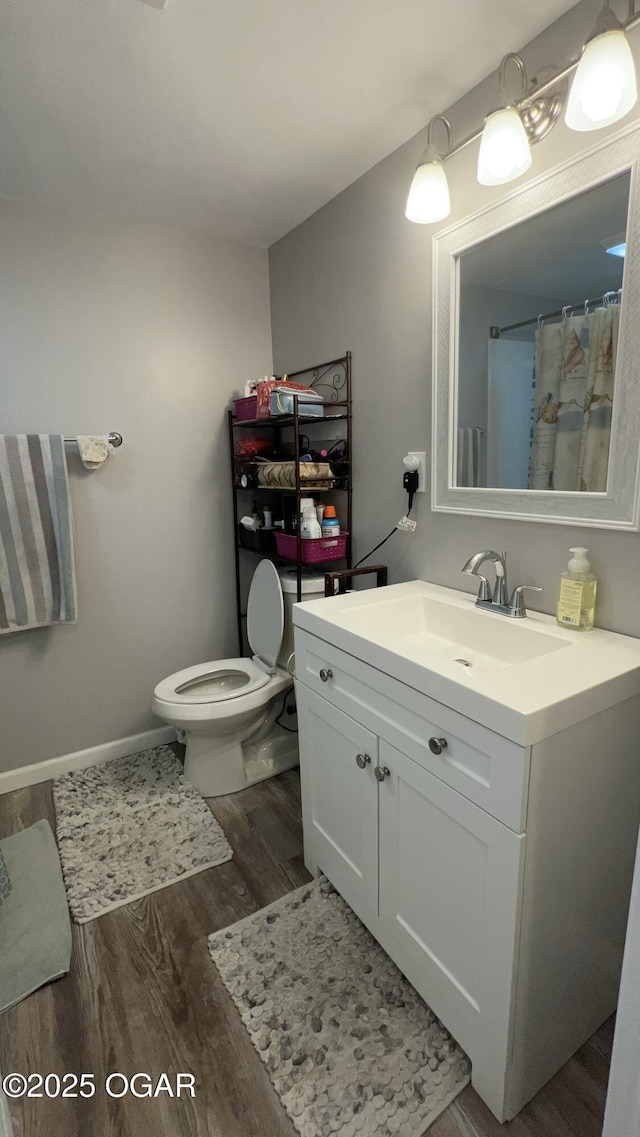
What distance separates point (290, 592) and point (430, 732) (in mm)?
1033

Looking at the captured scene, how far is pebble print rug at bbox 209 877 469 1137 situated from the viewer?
40.9 inches

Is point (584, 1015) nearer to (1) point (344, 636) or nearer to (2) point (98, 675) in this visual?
(1) point (344, 636)

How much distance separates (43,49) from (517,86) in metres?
1.09

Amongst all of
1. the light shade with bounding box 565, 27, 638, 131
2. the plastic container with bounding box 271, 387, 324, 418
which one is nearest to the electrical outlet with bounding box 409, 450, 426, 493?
the plastic container with bounding box 271, 387, 324, 418

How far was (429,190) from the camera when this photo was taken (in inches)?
51.3

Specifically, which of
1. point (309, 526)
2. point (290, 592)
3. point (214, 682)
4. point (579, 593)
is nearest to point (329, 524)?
point (309, 526)

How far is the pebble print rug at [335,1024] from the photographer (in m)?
1.04

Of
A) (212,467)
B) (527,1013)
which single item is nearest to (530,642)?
(527,1013)

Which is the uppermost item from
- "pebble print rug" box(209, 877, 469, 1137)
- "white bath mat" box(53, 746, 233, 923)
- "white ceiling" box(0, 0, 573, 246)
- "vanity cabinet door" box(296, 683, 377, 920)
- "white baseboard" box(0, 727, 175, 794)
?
"white ceiling" box(0, 0, 573, 246)

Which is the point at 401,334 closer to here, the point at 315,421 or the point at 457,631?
the point at 315,421

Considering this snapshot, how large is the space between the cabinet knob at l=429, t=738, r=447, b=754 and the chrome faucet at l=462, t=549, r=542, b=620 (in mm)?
438

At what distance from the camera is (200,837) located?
1.78m

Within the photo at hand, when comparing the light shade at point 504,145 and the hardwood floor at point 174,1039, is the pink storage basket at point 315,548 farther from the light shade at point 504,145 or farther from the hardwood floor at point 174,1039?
the light shade at point 504,145

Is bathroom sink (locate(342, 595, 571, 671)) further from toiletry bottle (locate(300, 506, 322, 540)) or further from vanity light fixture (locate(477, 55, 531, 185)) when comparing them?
vanity light fixture (locate(477, 55, 531, 185))
